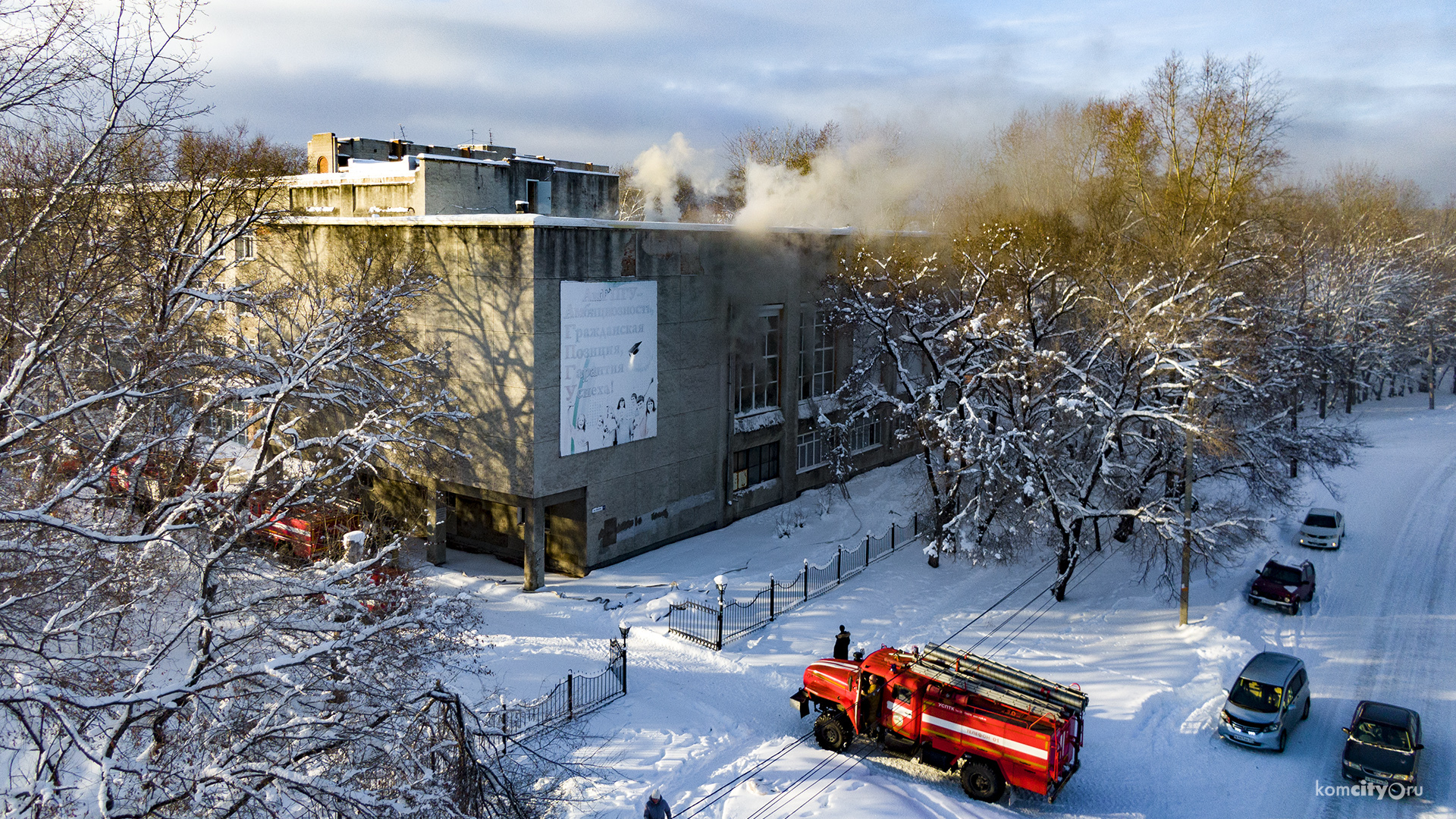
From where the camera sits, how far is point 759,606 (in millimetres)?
22219

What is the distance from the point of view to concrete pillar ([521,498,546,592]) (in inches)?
910

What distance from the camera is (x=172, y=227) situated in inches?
877

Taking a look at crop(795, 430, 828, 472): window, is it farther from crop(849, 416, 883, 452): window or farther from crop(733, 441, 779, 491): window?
crop(849, 416, 883, 452): window

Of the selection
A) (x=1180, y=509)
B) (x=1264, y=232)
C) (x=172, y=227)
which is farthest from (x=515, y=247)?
(x=1264, y=232)

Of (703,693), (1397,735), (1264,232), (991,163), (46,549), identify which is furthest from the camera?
(1264,232)

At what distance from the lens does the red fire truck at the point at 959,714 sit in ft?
45.9

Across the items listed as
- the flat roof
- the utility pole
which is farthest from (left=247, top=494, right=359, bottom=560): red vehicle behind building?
the utility pole

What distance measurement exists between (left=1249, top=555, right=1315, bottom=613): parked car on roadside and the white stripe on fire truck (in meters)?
12.8

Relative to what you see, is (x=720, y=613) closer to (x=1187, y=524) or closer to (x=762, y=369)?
→ (x=1187, y=524)

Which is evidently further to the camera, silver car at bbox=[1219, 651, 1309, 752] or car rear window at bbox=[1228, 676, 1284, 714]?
car rear window at bbox=[1228, 676, 1284, 714]

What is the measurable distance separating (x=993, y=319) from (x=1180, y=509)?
672cm

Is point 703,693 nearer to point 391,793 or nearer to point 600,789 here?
point 600,789

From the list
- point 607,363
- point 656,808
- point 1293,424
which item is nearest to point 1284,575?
point 1293,424

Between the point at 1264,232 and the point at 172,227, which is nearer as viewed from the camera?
the point at 172,227
